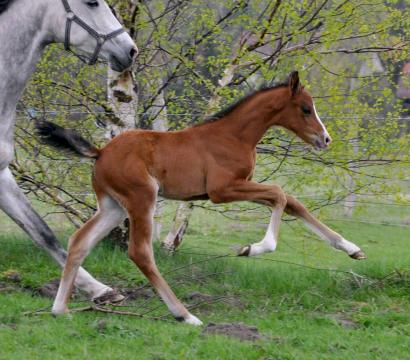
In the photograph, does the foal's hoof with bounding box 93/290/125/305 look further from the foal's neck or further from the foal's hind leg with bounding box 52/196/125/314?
the foal's neck

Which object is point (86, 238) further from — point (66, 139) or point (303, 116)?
point (303, 116)

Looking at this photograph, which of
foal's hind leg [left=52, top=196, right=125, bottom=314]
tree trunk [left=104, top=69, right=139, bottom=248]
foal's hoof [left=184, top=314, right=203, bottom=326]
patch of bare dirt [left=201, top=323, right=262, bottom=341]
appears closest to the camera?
patch of bare dirt [left=201, top=323, right=262, bottom=341]

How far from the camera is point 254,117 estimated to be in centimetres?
660

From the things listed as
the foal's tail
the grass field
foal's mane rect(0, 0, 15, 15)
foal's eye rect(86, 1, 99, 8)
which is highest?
foal's eye rect(86, 1, 99, 8)

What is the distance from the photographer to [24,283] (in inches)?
289

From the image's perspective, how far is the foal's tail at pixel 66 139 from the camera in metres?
6.38

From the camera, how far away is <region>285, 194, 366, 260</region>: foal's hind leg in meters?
6.17

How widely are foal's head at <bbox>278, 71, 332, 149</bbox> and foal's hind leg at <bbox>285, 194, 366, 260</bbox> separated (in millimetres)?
541

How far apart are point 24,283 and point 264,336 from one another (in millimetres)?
2722

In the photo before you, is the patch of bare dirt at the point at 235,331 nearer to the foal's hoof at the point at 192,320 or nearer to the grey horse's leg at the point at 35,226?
the foal's hoof at the point at 192,320

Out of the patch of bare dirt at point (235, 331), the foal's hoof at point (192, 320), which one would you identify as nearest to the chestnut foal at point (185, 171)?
the foal's hoof at point (192, 320)

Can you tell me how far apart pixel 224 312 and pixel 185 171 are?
1.21 meters

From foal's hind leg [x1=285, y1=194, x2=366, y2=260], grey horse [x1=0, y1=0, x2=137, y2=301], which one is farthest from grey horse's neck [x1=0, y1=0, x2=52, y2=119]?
foal's hind leg [x1=285, y1=194, x2=366, y2=260]

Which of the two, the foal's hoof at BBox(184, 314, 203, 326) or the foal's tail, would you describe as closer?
the foal's hoof at BBox(184, 314, 203, 326)
